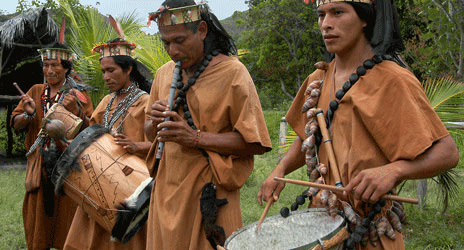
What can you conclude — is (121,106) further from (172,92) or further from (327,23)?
(327,23)

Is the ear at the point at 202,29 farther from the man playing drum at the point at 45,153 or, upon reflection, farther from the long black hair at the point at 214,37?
the man playing drum at the point at 45,153

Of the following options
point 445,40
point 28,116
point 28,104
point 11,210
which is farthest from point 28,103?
point 445,40

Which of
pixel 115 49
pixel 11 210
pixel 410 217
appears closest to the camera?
pixel 115 49

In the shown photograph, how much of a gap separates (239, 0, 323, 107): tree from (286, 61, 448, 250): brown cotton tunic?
21.2m

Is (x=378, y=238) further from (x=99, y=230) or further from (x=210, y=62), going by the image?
(x=99, y=230)

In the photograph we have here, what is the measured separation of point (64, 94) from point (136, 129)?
1.39 meters

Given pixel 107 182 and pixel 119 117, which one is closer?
pixel 107 182

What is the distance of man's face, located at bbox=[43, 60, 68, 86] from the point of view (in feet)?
18.6

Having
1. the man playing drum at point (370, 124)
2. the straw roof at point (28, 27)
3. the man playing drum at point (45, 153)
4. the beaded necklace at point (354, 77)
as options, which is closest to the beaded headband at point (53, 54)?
the man playing drum at point (45, 153)

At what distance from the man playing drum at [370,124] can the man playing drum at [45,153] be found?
3588 mm

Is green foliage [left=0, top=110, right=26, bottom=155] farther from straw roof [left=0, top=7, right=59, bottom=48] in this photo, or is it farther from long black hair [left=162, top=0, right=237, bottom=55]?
long black hair [left=162, top=0, right=237, bottom=55]

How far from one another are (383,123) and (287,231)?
623mm

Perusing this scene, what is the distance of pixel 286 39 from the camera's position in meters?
24.6

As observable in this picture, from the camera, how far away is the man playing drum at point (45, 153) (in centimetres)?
546
